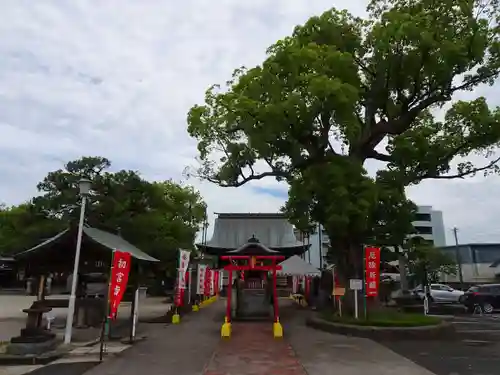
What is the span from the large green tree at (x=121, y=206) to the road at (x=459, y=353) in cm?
1499

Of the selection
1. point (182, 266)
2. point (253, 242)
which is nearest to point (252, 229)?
point (253, 242)

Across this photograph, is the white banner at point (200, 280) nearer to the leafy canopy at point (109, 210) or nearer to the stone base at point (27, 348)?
the leafy canopy at point (109, 210)

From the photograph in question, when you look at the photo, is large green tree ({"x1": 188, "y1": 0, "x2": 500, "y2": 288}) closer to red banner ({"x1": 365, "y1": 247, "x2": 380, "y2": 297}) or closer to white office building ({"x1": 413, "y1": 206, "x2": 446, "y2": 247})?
red banner ({"x1": 365, "y1": 247, "x2": 380, "y2": 297})

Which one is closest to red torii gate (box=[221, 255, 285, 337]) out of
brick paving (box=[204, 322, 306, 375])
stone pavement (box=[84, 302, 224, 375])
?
brick paving (box=[204, 322, 306, 375])

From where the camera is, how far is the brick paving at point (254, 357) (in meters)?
8.50

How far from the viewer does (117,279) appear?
10406 millimetres

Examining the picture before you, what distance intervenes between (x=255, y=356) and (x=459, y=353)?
17.4ft

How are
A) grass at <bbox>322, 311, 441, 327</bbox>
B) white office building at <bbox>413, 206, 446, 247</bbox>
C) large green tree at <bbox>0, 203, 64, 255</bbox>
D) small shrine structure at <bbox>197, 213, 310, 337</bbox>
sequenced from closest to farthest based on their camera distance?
grass at <bbox>322, 311, 441, 327</bbox> → small shrine structure at <bbox>197, 213, 310, 337</bbox> → large green tree at <bbox>0, 203, 64, 255</bbox> → white office building at <bbox>413, 206, 446, 247</bbox>

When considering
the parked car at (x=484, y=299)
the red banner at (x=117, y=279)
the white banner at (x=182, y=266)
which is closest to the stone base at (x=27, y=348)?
the red banner at (x=117, y=279)

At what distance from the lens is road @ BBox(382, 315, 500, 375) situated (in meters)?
8.82

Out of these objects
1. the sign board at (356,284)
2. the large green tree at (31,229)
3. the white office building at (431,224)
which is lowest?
the sign board at (356,284)

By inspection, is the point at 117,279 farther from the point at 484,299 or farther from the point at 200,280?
the point at 484,299

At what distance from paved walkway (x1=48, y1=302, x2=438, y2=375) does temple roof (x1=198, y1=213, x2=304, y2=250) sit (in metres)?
18.8

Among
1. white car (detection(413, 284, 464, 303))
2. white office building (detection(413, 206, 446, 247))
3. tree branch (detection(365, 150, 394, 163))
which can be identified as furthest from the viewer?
white office building (detection(413, 206, 446, 247))
